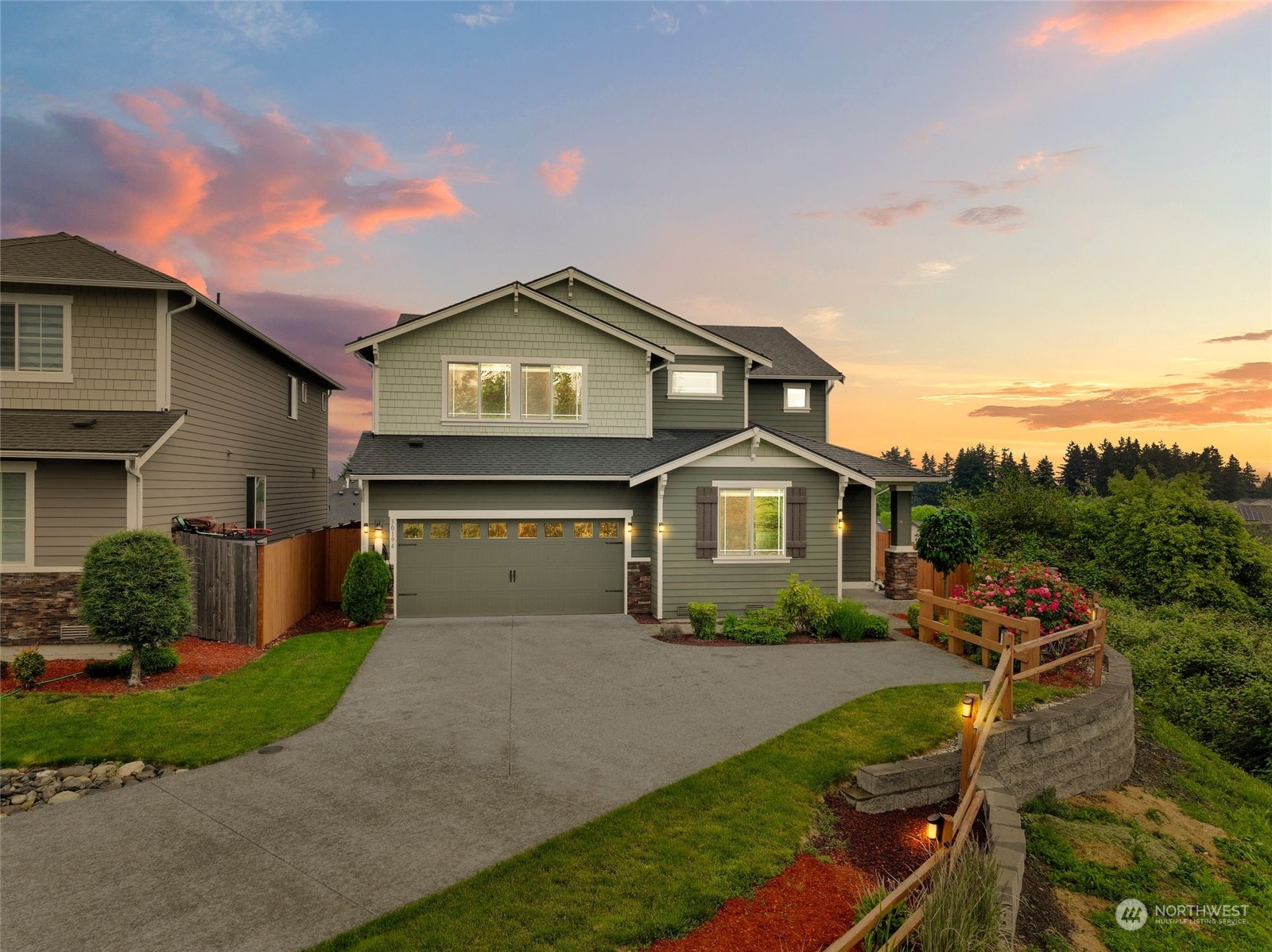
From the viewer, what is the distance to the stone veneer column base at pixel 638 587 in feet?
46.4

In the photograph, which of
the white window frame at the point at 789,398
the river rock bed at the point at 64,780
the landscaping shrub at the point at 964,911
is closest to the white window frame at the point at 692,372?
the white window frame at the point at 789,398

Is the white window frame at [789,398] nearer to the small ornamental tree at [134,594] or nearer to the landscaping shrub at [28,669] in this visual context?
the small ornamental tree at [134,594]

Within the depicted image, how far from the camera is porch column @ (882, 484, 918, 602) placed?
16.5 m

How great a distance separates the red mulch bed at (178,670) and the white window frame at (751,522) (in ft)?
30.4

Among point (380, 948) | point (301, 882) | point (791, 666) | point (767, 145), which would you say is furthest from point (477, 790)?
point (767, 145)

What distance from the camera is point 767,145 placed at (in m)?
17.3

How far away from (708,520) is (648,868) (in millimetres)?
9178

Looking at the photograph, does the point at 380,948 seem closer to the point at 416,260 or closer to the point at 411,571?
the point at 411,571

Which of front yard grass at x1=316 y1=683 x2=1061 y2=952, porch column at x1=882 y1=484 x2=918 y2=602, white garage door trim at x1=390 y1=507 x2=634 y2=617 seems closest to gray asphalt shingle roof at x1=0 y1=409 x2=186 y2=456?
white garage door trim at x1=390 y1=507 x2=634 y2=617

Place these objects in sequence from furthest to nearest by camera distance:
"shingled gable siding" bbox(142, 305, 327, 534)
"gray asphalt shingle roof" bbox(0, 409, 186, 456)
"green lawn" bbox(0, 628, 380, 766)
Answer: "shingled gable siding" bbox(142, 305, 327, 534) → "gray asphalt shingle roof" bbox(0, 409, 186, 456) → "green lawn" bbox(0, 628, 380, 766)

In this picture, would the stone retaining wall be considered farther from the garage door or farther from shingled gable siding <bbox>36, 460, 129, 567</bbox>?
shingled gable siding <bbox>36, 460, 129, 567</bbox>

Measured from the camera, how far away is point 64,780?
19.3ft

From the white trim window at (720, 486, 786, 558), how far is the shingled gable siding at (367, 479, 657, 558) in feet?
5.84

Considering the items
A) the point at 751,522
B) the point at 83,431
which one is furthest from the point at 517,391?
the point at 83,431
